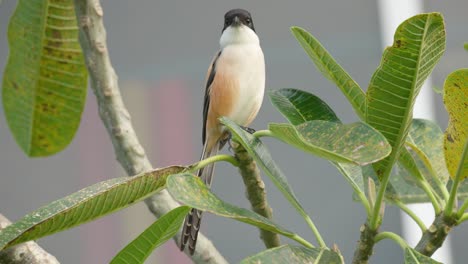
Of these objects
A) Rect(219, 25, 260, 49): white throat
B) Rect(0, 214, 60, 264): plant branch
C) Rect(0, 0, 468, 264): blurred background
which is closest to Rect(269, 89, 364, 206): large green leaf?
Rect(0, 214, 60, 264): plant branch

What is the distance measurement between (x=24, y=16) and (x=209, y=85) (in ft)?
2.67

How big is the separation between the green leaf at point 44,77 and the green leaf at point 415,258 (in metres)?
0.51

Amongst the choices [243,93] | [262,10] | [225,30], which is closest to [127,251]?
[243,93]

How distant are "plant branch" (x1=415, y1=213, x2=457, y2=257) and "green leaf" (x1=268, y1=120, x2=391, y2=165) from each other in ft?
0.75

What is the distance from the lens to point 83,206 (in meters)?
0.97

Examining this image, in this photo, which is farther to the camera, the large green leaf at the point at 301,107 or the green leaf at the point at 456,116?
the large green leaf at the point at 301,107

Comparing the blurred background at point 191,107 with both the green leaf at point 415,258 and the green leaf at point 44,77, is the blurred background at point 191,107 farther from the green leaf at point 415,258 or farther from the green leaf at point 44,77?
the green leaf at point 415,258

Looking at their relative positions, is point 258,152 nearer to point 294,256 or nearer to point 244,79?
point 294,256

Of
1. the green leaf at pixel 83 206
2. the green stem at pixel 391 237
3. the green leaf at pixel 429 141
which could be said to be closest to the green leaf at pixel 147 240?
the green leaf at pixel 83 206

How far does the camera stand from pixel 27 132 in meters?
1.25

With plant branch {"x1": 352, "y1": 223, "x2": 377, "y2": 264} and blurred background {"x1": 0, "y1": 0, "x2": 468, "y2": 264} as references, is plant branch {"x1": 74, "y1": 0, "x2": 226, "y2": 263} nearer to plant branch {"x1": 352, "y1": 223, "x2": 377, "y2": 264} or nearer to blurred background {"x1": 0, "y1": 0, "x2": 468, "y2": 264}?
plant branch {"x1": 352, "y1": 223, "x2": 377, "y2": 264}

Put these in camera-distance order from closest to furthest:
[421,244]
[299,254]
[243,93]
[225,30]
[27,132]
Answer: [299,254], [421,244], [27,132], [243,93], [225,30]

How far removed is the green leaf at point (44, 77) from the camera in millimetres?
1190

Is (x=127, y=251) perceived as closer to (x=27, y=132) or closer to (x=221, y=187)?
(x=27, y=132)
